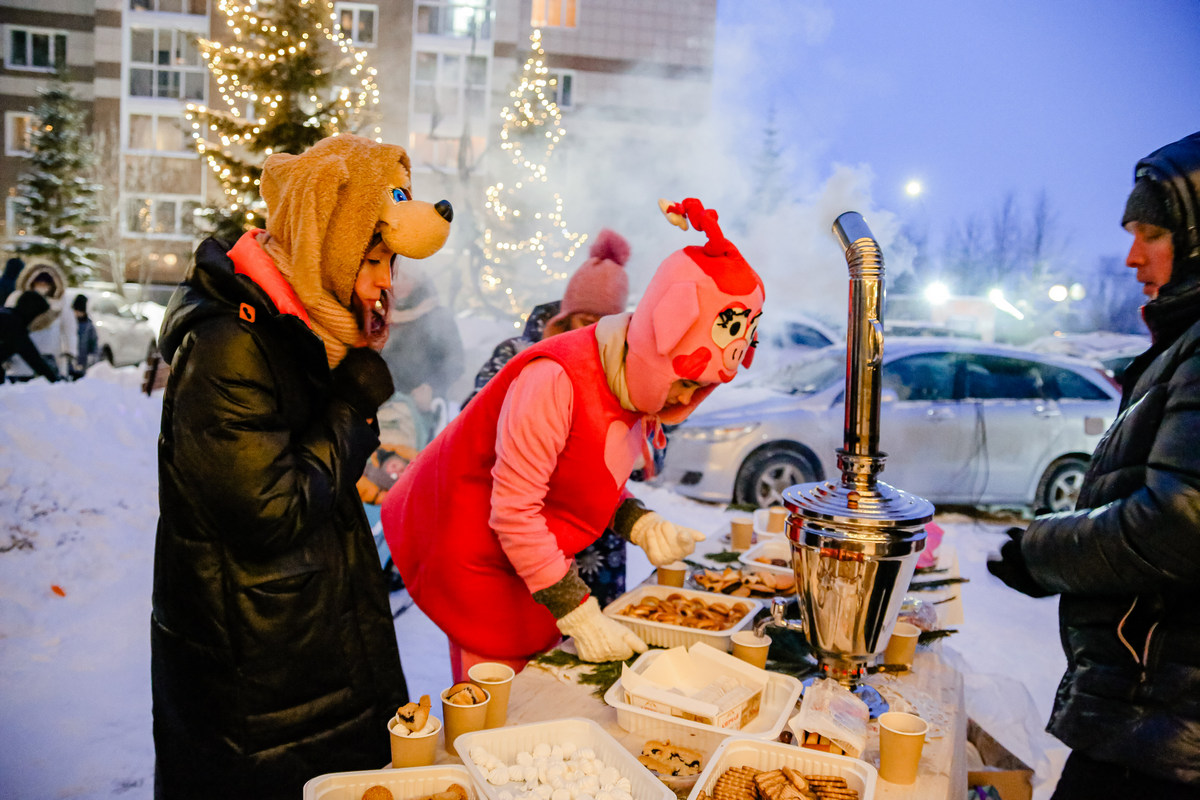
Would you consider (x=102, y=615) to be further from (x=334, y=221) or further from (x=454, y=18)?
(x=454, y=18)

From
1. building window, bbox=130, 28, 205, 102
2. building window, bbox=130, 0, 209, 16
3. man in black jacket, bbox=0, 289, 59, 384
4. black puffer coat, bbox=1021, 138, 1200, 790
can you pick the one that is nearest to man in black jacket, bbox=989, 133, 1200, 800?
black puffer coat, bbox=1021, 138, 1200, 790

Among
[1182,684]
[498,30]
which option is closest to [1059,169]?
[498,30]

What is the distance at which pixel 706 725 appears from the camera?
1.16m

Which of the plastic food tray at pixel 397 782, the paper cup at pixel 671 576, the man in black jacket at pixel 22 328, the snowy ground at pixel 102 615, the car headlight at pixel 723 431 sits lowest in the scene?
the snowy ground at pixel 102 615

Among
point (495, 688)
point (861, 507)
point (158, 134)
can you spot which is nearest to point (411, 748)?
point (495, 688)

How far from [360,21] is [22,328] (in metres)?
3.26

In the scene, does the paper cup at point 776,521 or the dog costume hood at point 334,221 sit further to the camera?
the paper cup at point 776,521

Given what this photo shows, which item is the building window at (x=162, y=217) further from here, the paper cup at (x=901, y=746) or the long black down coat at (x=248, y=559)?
the paper cup at (x=901, y=746)

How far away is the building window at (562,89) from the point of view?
593 centimetres

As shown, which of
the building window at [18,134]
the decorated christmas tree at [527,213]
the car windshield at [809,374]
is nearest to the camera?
the building window at [18,134]

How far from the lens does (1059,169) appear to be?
17.5 ft

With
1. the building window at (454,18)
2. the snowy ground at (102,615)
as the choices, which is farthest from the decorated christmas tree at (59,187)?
the building window at (454,18)

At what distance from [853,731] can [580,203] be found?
531 centimetres

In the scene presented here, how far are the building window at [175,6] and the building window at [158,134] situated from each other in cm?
72
